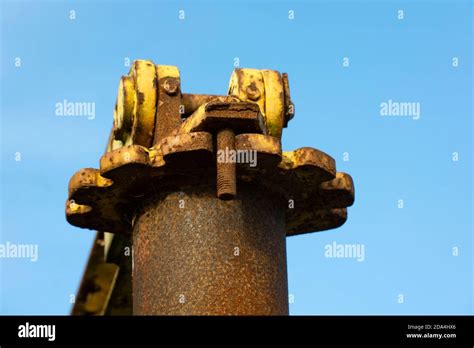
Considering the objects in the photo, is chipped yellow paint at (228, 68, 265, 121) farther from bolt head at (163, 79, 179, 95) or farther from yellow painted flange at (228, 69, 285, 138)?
bolt head at (163, 79, 179, 95)

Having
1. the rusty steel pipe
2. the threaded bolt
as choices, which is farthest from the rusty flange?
the rusty steel pipe

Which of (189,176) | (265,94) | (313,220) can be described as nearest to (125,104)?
(189,176)

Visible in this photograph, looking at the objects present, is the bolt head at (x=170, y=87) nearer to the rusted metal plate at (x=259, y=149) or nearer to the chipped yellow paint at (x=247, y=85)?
the chipped yellow paint at (x=247, y=85)

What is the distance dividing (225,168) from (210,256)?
22.6 inches

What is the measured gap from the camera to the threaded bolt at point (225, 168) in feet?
26.2

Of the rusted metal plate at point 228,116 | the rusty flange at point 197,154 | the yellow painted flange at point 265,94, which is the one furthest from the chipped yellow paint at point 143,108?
the rusted metal plate at point 228,116

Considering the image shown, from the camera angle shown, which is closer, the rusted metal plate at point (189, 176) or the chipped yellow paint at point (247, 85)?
the rusted metal plate at point (189, 176)

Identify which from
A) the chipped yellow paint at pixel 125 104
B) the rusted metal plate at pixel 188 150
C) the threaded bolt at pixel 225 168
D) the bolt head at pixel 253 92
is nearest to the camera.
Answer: the threaded bolt at pixel 225 168

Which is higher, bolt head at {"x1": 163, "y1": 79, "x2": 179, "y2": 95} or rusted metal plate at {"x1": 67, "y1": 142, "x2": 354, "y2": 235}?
bolt head at {"x1": 163, "y1": 79, "x2": 179, "y2": 95}

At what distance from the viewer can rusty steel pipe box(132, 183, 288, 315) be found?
8211mm

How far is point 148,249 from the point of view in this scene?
28.1ft

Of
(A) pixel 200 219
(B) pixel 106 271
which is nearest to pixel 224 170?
(A) pixel 200 219

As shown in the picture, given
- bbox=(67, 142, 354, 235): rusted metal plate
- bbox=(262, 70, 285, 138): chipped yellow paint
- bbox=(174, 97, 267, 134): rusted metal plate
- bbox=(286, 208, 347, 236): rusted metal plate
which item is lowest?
bbox=(286, 208, 347, 236): rusted metal plate
